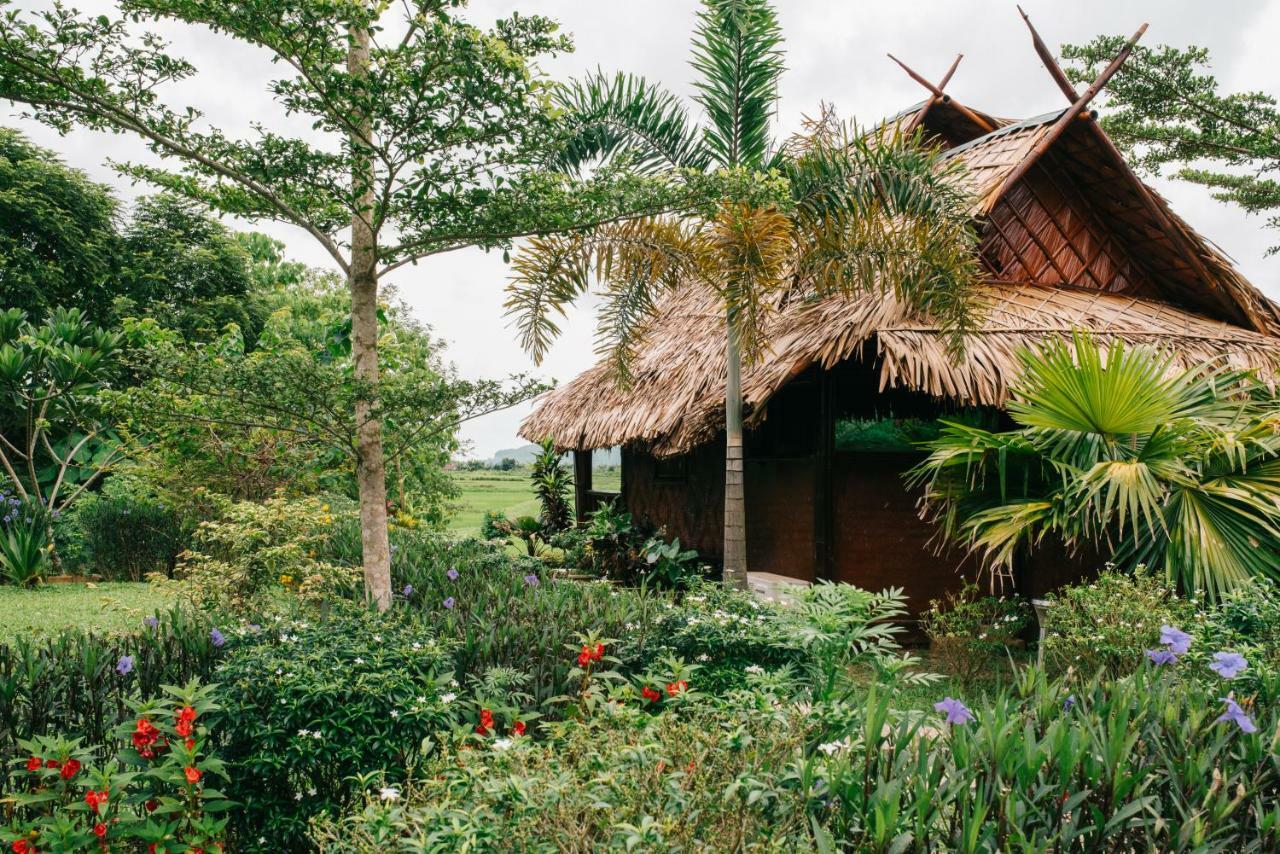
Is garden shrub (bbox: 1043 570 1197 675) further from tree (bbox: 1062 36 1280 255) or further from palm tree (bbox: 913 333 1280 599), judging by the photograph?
tree (bbox: 1062 36 1280 255)

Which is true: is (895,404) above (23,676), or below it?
above

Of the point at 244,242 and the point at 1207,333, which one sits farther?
the point at 244,242

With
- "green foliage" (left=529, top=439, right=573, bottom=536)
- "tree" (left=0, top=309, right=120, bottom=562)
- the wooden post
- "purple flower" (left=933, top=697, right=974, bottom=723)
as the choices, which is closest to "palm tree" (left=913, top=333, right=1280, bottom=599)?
"purple flower" (left=933, top=697, right=974, bottom=723)

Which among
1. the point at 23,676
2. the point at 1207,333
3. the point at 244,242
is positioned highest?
the point at 244,242

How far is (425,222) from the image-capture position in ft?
15.3

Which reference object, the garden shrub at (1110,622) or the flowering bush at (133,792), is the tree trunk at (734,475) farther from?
the flowering bush at (133,792)

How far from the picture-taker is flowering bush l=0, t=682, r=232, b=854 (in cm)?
267

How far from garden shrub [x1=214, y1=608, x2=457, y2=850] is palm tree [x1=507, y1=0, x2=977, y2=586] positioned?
416 cm

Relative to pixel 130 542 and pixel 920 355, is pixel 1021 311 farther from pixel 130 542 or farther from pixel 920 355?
pixel 130 542

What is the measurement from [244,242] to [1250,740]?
24013 mm

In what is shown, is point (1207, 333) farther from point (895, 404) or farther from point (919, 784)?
point (919, 784)

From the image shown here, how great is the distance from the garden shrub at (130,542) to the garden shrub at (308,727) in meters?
8.76

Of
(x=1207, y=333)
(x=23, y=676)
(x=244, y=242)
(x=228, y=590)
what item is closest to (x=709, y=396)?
(x=228, y=590)

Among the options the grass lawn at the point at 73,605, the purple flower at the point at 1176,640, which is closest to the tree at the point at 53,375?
the grass lawn at the point at 73,605
